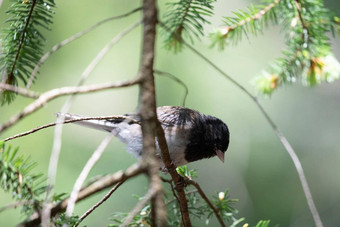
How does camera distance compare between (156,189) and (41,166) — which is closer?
(156,189)

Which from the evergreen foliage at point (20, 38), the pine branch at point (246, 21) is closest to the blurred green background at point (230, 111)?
the pine branch at point (246, 21)

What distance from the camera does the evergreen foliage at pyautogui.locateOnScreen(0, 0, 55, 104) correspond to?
1348mm

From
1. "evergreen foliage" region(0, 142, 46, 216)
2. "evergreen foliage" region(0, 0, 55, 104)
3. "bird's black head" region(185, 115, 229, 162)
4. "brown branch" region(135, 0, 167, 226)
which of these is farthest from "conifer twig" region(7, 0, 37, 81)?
"bird's black head" region(185, 115, 229, 162)

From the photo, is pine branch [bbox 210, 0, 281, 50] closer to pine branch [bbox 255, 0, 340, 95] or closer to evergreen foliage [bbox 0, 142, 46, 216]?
pine branch [bbox 255, 0, 340, 95]

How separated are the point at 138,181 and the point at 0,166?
8.69ft

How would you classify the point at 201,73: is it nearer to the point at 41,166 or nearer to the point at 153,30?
the point at 41,166

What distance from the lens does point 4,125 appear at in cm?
70

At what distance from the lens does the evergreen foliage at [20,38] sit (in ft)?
4.42

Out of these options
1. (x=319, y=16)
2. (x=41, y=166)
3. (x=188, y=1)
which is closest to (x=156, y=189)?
(x=188, y=1)

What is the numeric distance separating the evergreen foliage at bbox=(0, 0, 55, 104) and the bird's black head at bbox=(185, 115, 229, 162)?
3.97 ft

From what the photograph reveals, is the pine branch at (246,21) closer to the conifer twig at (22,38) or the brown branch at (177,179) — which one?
the brown branch at (177,179)

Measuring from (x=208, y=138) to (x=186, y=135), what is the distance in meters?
0.14

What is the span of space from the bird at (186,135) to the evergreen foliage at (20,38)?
0.94 metres

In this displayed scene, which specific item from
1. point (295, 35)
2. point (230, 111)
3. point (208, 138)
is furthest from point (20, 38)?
point (230, 111)
